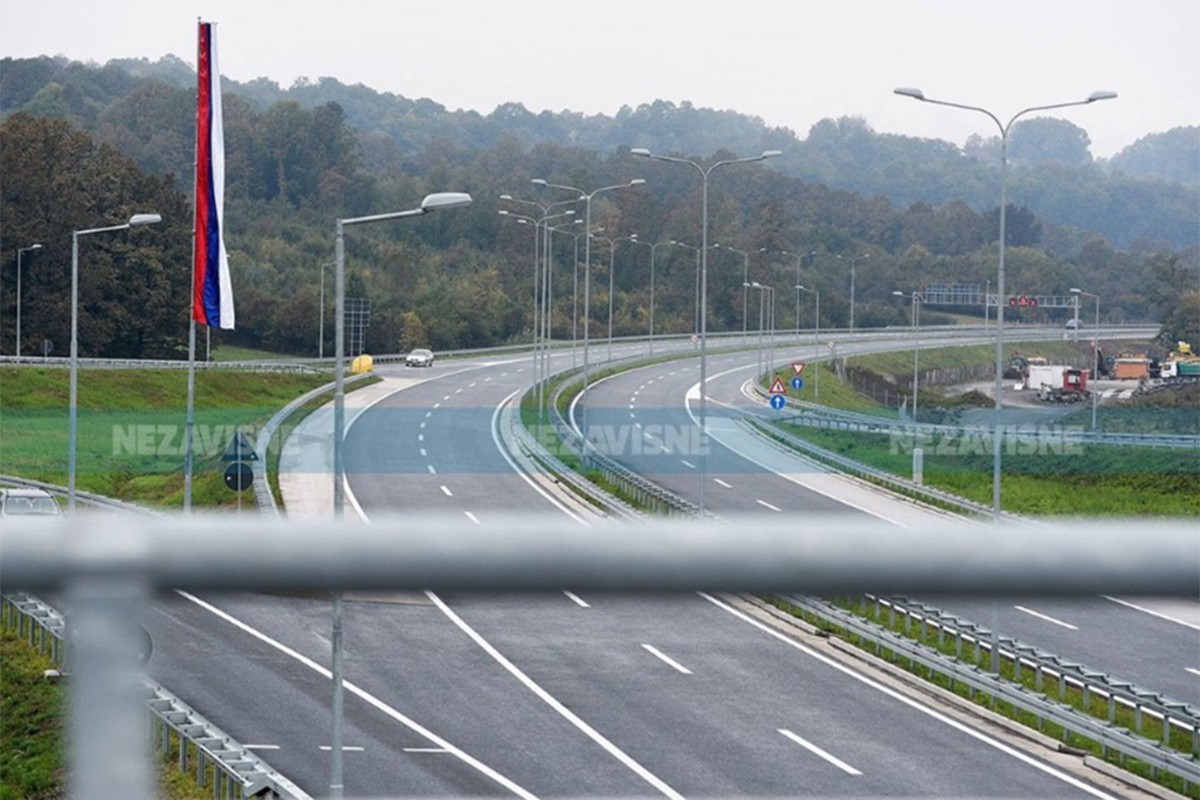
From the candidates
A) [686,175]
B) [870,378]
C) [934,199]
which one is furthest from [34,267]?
[934,199]

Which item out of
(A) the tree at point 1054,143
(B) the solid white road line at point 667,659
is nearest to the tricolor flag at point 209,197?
(B) the solid white road line at point 667,659

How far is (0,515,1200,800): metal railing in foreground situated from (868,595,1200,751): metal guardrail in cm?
14

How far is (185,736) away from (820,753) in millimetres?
1093

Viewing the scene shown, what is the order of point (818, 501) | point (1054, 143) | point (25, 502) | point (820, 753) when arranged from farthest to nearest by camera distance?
point (1054, 143) < point (818, 501) < point (25, 502) < point (820, 753)

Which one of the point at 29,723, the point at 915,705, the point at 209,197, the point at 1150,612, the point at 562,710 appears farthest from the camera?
the point at 209,197

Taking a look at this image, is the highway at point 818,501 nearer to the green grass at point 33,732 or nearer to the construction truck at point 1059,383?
the green grass at point 33,732

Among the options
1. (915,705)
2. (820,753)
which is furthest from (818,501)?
(820,753)

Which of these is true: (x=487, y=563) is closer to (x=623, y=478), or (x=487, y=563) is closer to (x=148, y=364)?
(x=623, y=478)

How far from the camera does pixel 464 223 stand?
8944 centimetres

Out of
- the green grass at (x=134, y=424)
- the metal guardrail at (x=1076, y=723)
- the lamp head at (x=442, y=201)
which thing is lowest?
the green grass at (x=134, y=424)

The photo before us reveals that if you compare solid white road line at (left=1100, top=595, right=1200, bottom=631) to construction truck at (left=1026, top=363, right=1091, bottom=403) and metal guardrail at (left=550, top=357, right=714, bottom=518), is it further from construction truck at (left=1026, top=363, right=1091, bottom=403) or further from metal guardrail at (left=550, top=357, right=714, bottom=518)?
construction truck at (left=1026, top=363, right=1091, bottom=403)

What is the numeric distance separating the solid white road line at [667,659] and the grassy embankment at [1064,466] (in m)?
35.5

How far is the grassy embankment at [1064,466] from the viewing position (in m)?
40.1

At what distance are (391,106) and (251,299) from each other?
191 feet
